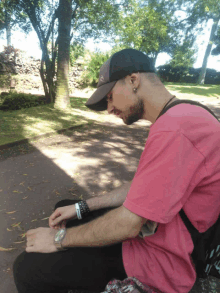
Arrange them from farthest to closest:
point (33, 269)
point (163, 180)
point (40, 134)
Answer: point (40, 134), point (33, 269), point (163, 180)

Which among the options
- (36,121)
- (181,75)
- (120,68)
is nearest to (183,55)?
(181,75)

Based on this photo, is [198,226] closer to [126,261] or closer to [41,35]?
[126,261]

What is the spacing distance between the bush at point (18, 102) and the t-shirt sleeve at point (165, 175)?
31.6 feet

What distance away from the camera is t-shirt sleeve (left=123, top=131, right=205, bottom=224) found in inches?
42.7

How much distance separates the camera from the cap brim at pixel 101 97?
5.09 feet

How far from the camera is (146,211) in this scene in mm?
1110

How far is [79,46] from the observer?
13719mm

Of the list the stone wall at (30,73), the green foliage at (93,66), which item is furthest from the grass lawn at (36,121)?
the green foliage at (93,66)

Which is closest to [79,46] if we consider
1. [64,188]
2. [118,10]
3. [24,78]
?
[118,10]

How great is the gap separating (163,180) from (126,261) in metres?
0.57

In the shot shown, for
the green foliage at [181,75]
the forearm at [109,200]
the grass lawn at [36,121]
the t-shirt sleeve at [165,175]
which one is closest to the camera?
the t-shirt sleeve at [165,175]

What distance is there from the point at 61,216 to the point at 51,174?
2.40 m

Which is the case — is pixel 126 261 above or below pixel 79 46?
below

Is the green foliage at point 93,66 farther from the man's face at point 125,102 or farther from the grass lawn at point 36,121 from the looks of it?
the man's face at point 125,102
